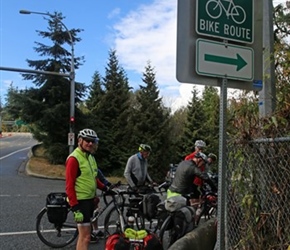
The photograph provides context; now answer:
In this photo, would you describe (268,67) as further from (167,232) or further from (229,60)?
(167,232)

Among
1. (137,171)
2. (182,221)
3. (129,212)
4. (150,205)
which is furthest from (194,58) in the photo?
(137,171)

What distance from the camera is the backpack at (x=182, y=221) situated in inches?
227

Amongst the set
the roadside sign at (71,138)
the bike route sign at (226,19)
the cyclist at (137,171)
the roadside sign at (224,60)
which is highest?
the bike route sign at (226,19)

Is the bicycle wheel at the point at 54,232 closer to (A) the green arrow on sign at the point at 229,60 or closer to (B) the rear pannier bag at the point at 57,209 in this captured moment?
(B) the rear pannier bag at the point at 57,209

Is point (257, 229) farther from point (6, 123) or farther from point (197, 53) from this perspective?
point (6, 123)

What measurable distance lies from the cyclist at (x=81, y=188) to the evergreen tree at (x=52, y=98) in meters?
20.4

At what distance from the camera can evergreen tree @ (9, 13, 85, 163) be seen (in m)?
25.9

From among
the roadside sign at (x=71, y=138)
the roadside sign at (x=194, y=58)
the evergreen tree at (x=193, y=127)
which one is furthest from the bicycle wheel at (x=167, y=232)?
the evergreen tree at (x=193, y=127)

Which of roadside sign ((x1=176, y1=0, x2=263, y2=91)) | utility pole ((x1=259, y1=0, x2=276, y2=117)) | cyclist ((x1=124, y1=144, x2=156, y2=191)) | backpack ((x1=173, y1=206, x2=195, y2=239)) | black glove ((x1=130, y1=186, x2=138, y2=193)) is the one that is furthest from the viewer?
cyclist ((x1=124, y1=144, x2=156, y2=191))

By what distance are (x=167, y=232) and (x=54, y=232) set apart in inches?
86.3

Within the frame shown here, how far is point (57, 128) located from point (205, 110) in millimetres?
11308

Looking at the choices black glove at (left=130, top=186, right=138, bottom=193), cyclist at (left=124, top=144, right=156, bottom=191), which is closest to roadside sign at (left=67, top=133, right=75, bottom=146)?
cyclist at (left=124, top=144, right=156, bottom=191)

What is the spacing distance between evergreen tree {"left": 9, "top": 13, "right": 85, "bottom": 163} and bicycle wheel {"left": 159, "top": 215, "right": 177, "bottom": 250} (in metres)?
20.3

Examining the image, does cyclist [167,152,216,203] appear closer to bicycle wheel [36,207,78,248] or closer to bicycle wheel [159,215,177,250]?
bicycle wheel [159,215,177,250]
